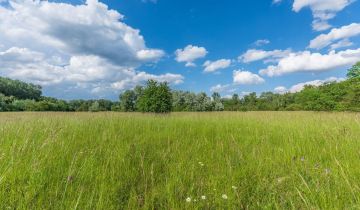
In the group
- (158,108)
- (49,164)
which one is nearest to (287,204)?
(49,164)

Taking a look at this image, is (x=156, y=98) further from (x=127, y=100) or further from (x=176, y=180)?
(x=127, y=100)

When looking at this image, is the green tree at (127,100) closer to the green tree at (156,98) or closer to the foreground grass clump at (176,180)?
the green tree at (156,98)

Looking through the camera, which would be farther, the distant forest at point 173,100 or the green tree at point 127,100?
the green tree at point 127,100

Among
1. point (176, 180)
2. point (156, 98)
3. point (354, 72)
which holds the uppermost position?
point (354, 72)

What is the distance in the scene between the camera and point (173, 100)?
2053 inches

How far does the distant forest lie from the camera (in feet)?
73.0

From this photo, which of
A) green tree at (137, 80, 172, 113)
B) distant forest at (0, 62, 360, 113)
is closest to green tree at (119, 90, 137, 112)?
distant forest at (0, 62, 360, 113)

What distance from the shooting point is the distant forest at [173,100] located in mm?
22250

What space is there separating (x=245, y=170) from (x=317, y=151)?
5.04 ft

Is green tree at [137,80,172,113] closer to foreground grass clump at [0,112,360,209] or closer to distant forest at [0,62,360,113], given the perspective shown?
distant forest at [0,62,360,113]

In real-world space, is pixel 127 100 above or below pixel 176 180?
above

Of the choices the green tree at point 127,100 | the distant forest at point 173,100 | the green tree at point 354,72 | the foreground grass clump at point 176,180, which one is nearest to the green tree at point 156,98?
the distant forest at point 173,100

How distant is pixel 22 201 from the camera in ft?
Answer: 4.63

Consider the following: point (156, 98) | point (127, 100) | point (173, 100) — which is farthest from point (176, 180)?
point (127, 100)
